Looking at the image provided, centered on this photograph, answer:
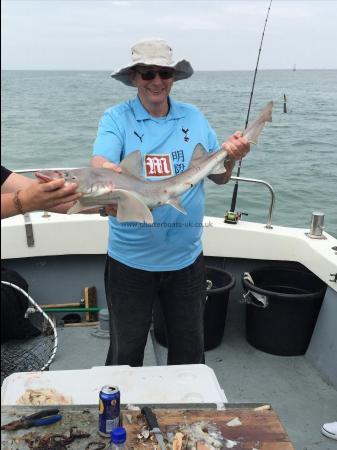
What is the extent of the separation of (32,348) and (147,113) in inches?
82.3

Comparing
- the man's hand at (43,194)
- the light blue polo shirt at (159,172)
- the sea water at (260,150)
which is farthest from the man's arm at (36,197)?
the sea water at (260,150)

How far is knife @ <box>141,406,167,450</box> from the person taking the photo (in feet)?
5.66

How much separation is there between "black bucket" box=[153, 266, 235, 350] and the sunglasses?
1.77 m

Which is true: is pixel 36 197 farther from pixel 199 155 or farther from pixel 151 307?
pixel 151 307

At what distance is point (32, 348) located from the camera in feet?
12.3

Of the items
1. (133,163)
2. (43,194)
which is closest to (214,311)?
(133,163)

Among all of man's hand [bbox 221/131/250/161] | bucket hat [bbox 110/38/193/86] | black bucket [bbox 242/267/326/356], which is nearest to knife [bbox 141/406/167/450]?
man's hand [bbox 221/131/250/161]

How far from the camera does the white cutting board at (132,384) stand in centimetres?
214

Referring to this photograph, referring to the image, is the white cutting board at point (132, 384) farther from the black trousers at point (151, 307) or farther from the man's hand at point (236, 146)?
the man's hand at point (236, 146)

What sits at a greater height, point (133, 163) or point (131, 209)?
point (133, 163)

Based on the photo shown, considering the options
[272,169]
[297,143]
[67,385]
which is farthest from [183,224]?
[297,143]

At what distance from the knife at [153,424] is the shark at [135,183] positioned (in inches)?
29.7

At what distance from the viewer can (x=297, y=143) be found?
15.9 meters

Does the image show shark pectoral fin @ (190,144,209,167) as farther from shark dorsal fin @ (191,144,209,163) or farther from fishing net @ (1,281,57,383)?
fishing net @ (1,281,57,383)
